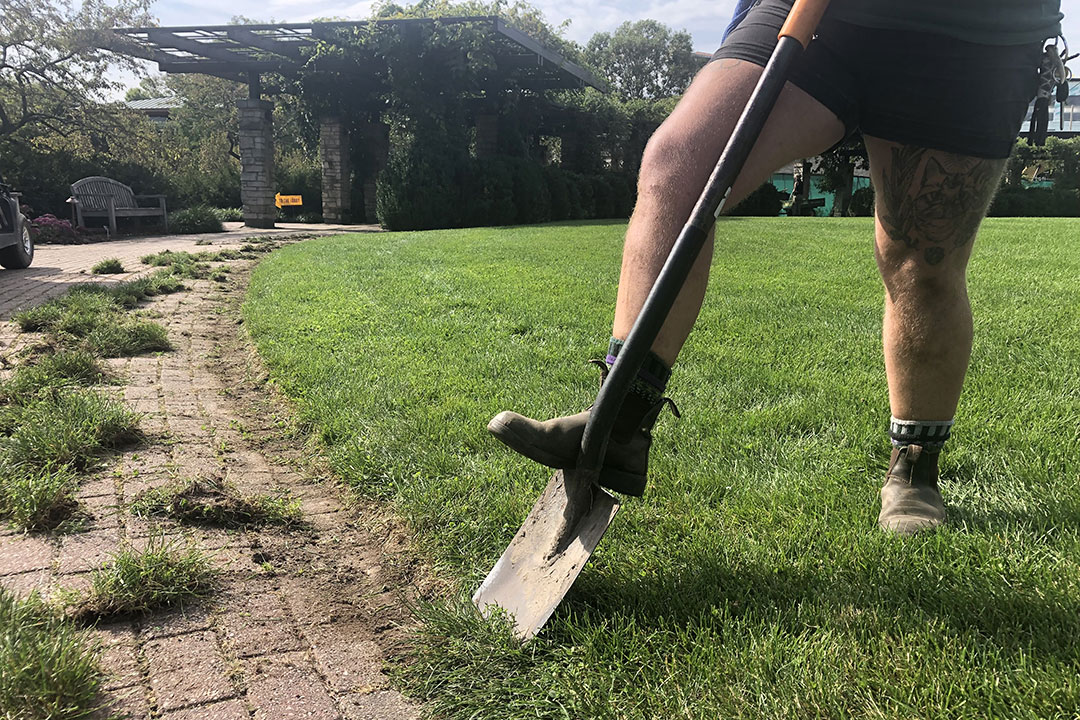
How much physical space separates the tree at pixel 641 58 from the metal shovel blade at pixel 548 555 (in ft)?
197

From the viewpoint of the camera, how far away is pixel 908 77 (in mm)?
1632

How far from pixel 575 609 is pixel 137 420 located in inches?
76.9

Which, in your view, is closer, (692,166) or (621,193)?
(692,166)

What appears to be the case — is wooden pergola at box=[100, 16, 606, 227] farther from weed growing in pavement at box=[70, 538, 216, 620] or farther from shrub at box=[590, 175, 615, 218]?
weed growing in pavement at box=[70, 538, 216, 620]

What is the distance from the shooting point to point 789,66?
1.41 meters

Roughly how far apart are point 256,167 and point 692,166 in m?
21.3

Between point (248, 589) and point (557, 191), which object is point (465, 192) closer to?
point (557, 191)

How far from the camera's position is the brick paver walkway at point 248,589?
4.33 feet

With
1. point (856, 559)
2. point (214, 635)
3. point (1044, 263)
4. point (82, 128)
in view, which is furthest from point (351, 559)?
point (82, 128)

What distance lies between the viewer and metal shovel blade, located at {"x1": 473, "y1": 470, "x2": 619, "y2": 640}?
4.72 ft

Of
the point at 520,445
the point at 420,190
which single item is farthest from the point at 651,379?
the point at 420,190

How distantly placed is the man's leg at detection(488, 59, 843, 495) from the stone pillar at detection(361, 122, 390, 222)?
22.6m

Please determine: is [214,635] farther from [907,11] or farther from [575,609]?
[907,11]

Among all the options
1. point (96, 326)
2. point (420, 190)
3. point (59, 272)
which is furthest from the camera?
point (420, 190)
